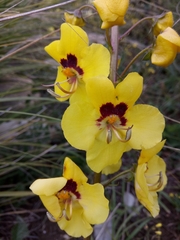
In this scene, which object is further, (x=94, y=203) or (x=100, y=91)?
(x=94, y=203)

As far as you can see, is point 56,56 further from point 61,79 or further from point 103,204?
point 103,204

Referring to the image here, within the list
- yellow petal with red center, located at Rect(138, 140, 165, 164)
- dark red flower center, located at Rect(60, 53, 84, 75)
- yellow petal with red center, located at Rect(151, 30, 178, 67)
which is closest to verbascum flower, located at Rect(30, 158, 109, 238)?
yellow petal with red center, located at Rect(138, 140, 165, 164)

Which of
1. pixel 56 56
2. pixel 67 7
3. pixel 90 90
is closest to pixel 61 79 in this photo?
pixel 56 56

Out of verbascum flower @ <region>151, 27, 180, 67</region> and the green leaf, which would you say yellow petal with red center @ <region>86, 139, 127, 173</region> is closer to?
verbascum flower @ <region>151, 27, 180, 67</region>

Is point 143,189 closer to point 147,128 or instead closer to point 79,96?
point 147,128

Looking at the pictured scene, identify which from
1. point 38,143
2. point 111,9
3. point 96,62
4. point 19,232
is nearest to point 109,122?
point 96,62

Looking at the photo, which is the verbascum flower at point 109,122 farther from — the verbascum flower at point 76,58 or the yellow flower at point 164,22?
the yellow flower at point 164,22
